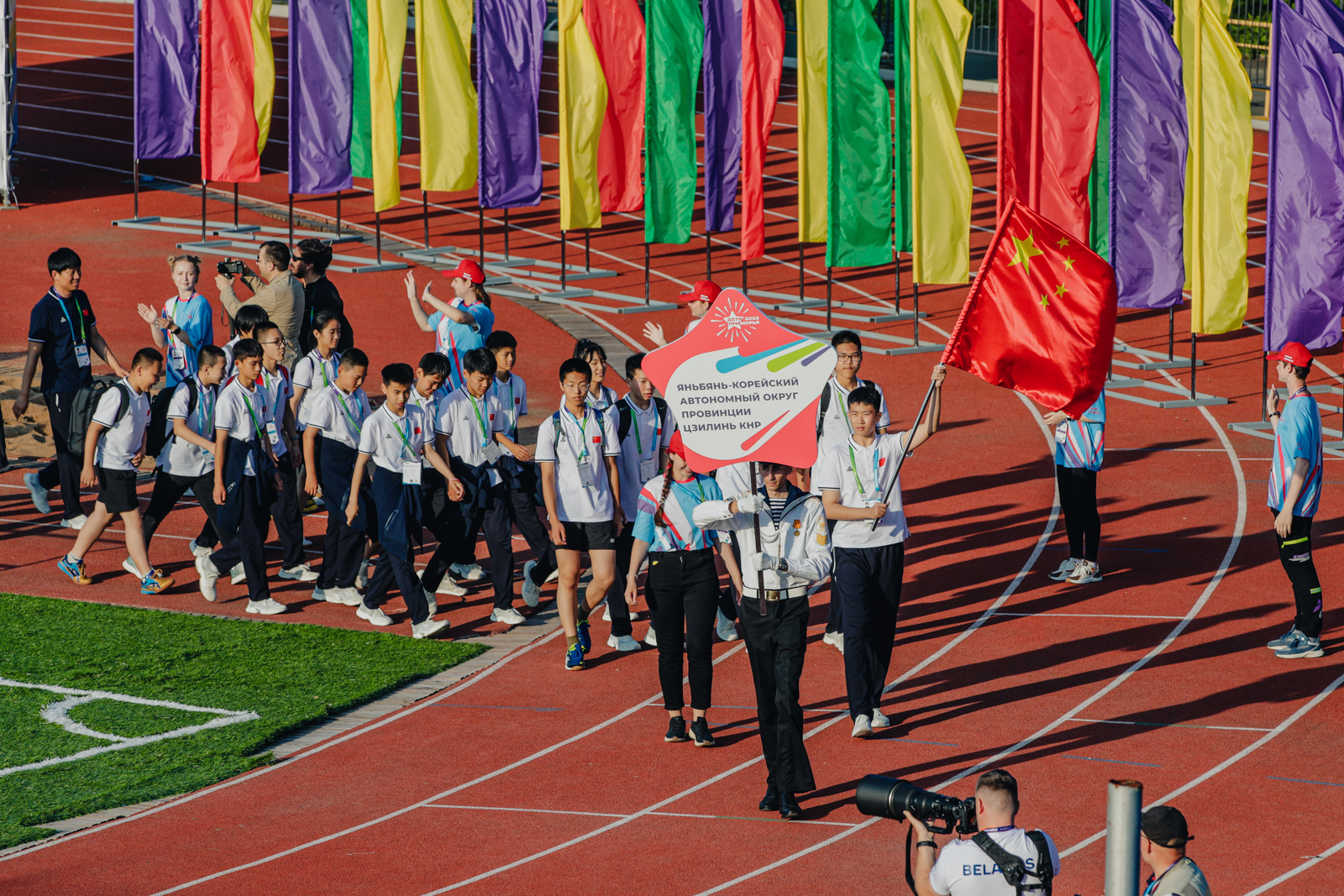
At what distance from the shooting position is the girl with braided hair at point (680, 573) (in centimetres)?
939

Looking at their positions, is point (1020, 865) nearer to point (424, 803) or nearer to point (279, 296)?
point (424, 803)

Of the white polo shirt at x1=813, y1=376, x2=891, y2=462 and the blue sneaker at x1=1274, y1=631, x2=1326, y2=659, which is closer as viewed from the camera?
the blue sneaker at x1=1274, y1=631, x2=1326, y2=659

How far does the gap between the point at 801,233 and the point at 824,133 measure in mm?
1206

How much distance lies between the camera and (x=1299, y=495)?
10680mm

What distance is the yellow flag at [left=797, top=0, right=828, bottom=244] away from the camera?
784 inches

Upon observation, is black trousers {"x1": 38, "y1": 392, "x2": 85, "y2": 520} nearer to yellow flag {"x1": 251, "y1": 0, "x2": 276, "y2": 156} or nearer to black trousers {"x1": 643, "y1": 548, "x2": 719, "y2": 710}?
black trousers {"x1": 643, "y1": 548, "x2": 719, "y2": 710}

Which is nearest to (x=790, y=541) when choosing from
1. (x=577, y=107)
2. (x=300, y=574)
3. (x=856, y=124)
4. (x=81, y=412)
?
(x=300, y=574)

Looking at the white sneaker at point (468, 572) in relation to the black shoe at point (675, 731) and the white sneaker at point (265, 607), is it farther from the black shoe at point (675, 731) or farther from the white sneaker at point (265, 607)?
the black shoe at point (675, 731)

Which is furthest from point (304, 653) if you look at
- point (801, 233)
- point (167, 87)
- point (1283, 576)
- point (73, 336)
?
point (167, 87)

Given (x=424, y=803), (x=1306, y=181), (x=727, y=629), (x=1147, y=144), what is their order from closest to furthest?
(x=424, y=803) < (x=727, y=629) < (x=1306, y=181) < (x=1147, y=144)

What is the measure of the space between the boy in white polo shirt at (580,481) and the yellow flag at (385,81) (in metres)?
11.6

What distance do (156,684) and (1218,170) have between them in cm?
1109

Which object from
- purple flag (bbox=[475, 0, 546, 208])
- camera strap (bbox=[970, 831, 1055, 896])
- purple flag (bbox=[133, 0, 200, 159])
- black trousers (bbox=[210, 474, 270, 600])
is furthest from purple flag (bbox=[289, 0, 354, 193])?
camera strap (bbox=[970, 831, 1055, 896])

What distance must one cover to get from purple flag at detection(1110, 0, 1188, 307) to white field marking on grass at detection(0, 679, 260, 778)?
35.7 ft
